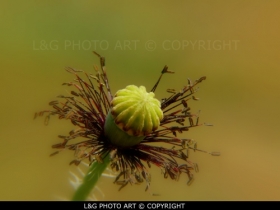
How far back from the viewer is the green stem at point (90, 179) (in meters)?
1.38

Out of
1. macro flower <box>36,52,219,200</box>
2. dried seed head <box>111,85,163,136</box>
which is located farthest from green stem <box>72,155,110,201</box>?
dried seed head <box>111,85,163,136</box>

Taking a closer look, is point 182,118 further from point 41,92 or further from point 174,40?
point 174,40

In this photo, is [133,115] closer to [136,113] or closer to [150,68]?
[136,113]

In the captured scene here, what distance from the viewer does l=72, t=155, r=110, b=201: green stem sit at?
138cm

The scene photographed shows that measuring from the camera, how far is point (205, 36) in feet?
13.9

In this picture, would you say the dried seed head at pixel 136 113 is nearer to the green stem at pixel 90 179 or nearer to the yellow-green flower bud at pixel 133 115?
the yellow-green flower bud at pixel 133 115

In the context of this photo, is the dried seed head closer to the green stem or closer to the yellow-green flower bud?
the yellow-green flower bud

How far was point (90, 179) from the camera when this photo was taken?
1388mm

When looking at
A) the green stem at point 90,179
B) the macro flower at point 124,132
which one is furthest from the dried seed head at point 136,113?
the green stem at point 90,179

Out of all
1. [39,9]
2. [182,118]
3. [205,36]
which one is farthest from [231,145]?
[182,118]

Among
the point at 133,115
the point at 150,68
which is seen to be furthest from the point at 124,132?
the point at 150,68

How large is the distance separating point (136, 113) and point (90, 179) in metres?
0.20

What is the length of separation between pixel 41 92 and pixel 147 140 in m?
1.91

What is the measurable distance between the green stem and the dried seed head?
0.35 feet
